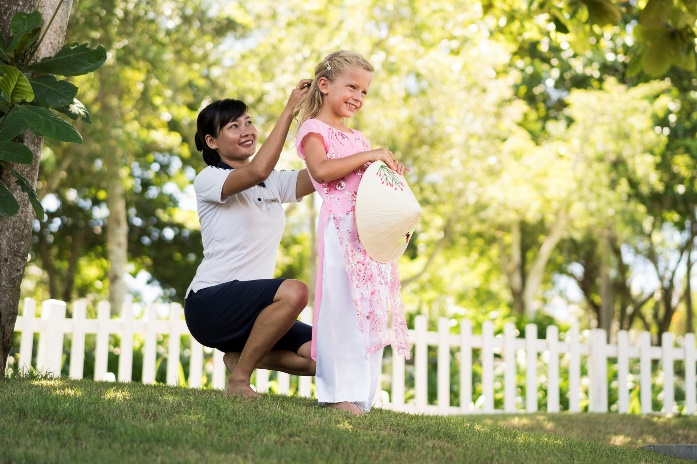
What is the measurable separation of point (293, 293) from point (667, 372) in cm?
610

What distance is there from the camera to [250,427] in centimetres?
344

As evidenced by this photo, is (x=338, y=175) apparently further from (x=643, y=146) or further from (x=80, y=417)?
(x=643, y=146)

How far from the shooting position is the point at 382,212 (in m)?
3.74

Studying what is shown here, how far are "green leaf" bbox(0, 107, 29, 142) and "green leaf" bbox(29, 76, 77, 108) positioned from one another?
168 millimetres

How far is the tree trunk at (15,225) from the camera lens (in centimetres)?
456

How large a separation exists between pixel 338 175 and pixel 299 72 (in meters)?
11.4

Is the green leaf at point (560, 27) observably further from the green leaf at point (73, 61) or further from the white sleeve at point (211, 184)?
the green leaf at point (73, 61)

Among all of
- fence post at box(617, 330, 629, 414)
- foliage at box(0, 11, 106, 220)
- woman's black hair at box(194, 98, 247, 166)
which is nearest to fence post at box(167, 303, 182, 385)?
woman's black hair at box(194, 98, 247, 166)

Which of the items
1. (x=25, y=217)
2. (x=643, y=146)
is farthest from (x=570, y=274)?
(x=25, y=217)

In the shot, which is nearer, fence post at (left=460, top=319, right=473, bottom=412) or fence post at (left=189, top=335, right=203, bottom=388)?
fence post at (left=189, top=335, right=203, bottom=388)

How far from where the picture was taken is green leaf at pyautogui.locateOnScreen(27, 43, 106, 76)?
4.00 meters

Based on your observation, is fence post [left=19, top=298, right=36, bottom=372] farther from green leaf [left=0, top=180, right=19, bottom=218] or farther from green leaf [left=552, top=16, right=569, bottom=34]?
green leaf [left=552, top=16, right=569, bottom=34]

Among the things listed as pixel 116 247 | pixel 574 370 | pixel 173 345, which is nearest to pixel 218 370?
pixel 173 345

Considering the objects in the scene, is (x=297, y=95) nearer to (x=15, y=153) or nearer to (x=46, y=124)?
(x=46, y=124)
